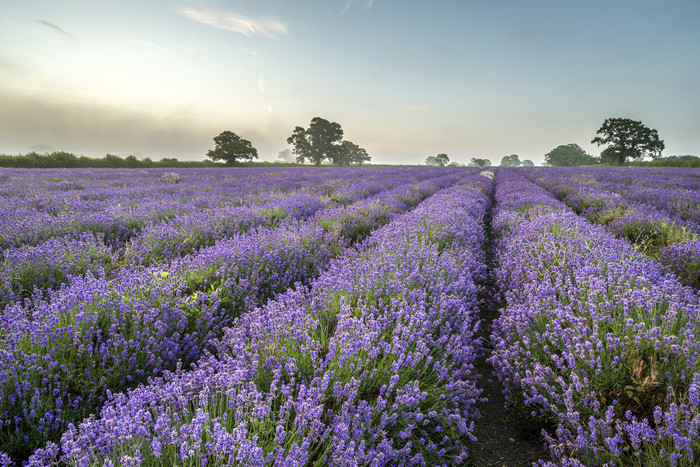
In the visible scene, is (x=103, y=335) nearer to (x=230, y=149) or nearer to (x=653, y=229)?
(x=653, y=229)

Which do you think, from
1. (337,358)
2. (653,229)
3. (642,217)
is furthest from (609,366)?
(642,217)

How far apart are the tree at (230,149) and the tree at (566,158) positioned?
76.9m

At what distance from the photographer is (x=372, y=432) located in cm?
154

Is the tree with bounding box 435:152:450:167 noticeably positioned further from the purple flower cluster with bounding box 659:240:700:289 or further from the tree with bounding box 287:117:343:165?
the purple flower cluster with bounding box 659:240:700:289

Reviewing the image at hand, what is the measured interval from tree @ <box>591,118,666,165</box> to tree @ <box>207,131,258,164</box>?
154 feet

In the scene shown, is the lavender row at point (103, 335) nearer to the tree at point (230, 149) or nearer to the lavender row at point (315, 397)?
the lavender row at point (315, 397)

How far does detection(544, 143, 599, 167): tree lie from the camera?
80750 mm

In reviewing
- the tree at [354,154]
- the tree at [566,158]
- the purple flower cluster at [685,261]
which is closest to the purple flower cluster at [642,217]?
the purple flower cluster at [685,261]

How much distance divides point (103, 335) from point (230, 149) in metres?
44.8

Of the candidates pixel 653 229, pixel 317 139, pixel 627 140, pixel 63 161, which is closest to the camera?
pixel 653 229

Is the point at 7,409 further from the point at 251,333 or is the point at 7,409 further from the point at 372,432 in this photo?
the point at 372,432

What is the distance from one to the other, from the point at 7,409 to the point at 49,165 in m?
27.9

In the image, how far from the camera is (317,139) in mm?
55469

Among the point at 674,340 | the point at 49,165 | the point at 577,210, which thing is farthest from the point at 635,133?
the point at 49,165
